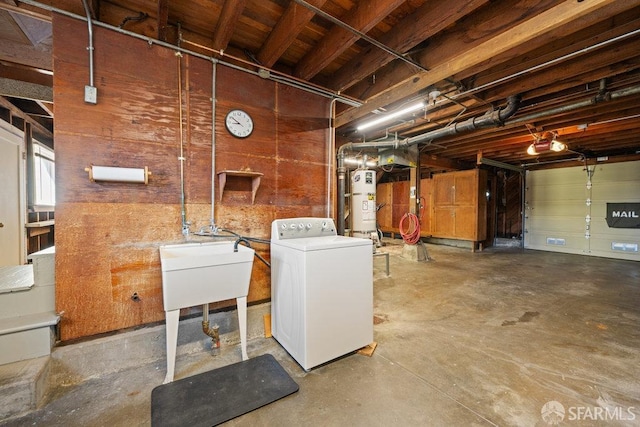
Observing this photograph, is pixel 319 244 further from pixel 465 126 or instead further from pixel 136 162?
pixel 465 126

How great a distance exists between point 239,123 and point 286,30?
87 cm

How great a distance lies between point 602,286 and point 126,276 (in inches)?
241

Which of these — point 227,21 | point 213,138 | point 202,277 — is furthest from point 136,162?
point 227,21

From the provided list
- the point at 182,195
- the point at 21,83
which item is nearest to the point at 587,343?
the point at 182,195

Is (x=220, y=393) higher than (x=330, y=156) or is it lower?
lower

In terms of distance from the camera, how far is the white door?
3045mm

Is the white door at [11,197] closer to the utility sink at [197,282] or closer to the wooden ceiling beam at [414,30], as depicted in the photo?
the utility sink at [197,282]

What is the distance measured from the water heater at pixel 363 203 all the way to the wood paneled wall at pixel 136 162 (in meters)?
2.23

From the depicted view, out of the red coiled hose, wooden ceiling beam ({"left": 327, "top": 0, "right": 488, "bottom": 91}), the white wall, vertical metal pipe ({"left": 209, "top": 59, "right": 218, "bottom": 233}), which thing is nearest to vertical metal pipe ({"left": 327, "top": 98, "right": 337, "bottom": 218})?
wooden ceiling beam ({"left": 327, "top": 0, "right": 488, "bottom": 91})

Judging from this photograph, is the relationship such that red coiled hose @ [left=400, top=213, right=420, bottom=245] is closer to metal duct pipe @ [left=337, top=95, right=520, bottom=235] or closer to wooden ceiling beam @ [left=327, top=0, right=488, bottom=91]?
metal duct pipe @ [left=337, top=95, right=520, bottom=235]

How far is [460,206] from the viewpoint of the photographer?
7.03m

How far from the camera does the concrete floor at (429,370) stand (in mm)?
1465

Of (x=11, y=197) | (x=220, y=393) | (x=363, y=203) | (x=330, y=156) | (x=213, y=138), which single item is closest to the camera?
(x=220, y=393)

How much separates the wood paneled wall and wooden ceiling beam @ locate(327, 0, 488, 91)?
3.19 feet
